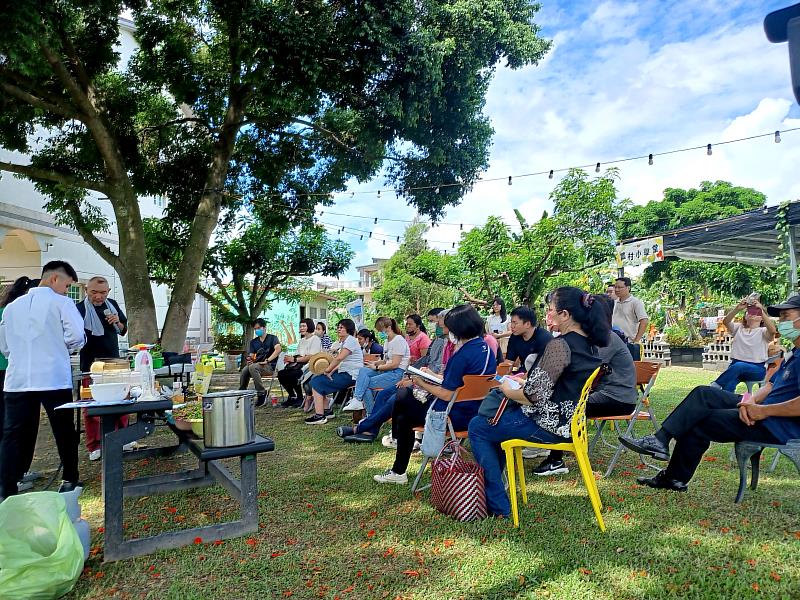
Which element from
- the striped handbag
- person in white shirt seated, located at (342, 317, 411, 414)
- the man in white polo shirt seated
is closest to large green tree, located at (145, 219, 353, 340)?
person in white shirt seated, located at (342, 317, 411, 414)

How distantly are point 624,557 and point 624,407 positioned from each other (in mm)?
1532

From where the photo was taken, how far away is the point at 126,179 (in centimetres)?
819

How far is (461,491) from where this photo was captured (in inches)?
135

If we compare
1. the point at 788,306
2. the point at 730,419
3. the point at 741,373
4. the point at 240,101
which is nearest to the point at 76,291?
the point at 240,101

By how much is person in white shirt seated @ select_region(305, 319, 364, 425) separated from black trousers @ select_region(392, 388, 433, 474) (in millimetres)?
2638

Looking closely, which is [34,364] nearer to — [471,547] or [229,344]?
[471,547]

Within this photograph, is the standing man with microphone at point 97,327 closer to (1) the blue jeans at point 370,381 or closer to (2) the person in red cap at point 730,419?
(1) the blue jeans at point 370,381

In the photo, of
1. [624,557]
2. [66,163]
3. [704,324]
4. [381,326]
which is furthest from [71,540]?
[704,324]

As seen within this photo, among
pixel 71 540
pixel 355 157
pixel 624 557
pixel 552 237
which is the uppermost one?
pixel 355 157

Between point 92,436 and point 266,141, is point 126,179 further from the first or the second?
point 92,436

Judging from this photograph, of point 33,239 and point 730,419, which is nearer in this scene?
point 730,419

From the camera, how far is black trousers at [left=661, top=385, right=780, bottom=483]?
135 inches

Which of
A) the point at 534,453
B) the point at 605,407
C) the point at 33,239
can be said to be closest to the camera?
the point at 605,407

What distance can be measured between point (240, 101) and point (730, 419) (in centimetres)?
816
